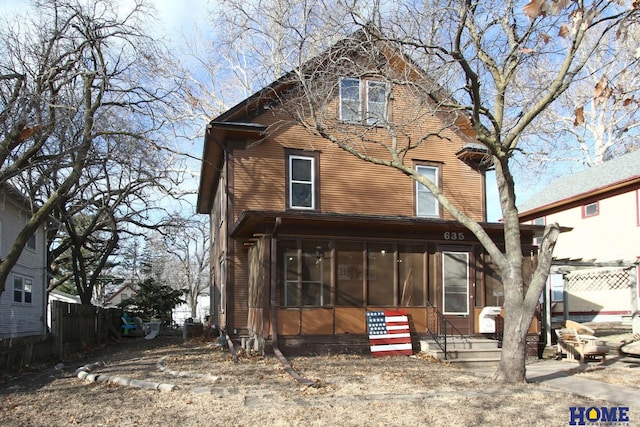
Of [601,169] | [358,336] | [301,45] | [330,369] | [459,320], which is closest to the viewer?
[330,369]

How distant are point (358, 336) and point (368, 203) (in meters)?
4.49

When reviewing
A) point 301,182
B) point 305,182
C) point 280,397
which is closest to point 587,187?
A: point 305,182

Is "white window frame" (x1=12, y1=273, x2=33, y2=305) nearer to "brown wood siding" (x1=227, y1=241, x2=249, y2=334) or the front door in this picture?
"brown wood siding" (x1=227, y1=241, x2=249, y2=334)

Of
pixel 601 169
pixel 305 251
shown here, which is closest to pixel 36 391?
pixel 305 251

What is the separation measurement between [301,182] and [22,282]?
12.6 m

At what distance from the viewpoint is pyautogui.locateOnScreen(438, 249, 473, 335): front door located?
14.7 meters

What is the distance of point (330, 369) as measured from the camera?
443 inches

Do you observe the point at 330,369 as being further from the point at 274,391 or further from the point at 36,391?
the point at 36,391

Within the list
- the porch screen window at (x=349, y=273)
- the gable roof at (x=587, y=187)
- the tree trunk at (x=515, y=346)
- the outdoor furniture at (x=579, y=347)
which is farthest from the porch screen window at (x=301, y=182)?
the gable roof at (x=587, y=187)

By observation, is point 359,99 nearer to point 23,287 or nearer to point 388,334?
point 388,334

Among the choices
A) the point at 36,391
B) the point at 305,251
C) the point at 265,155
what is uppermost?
the point at 265,155

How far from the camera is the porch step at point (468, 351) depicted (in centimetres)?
1320

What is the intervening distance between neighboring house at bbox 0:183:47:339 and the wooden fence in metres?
2.69

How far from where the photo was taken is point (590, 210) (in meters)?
24.3
